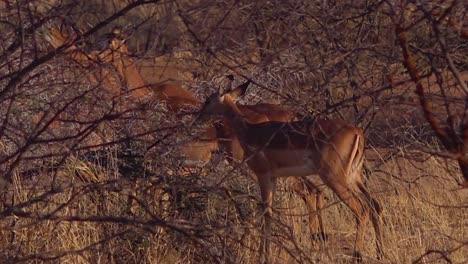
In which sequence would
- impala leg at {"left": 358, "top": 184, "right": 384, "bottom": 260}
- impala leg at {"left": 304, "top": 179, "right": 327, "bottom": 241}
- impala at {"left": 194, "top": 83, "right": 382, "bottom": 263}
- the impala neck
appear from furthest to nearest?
the impala neck
impala at {"left": 194, "top": 83, "right": 382, "bottom": 263}
impala leg at {"left": 304, "top": 179, "right": 327, "bottom": 241}
impala leg at {"left": 358, "top": 184, "right": 384, "bottom": 260}

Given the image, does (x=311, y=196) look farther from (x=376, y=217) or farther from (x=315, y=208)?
(x=376, y=217)

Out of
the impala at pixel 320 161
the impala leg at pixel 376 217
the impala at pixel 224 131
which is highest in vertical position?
the impala at pixel 224 131

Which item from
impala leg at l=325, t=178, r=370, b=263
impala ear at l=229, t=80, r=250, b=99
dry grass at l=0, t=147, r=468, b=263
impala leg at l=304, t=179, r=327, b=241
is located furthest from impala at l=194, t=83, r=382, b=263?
impala ear at l=229, t=80, r=250, b=99

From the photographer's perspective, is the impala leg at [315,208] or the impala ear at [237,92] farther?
the impala ear at [237,92]

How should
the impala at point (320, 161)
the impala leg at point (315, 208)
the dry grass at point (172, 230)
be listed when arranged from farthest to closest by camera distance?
the impala at point (320, 161) → the impala leg at point (315, 208) → the dry grass at point (172, 230)

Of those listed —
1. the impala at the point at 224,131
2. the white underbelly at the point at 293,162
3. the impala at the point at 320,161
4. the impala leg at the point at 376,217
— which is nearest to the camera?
the impala leg at the point at 376,217

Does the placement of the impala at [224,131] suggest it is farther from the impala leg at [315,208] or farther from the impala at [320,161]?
the impala at [320,161]

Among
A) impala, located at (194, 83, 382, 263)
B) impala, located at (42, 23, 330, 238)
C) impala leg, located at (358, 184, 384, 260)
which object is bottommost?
impala leg, located at (358, 184, 384, 260)

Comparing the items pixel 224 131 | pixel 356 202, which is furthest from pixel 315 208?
pixel 224 131

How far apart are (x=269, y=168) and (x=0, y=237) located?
2.92 meters

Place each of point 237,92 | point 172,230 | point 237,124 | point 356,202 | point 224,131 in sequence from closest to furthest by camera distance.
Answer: point 172,230
point 356,202
point 237,124
point 224,131
point 237,92

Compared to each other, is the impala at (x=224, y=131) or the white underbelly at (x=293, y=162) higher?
the impala at (x=224, y=131)

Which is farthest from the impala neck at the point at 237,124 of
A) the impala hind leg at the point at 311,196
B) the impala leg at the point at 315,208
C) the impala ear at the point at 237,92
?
the impala leg at the point at 315,208

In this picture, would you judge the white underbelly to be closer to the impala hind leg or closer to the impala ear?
the impala hind leg
